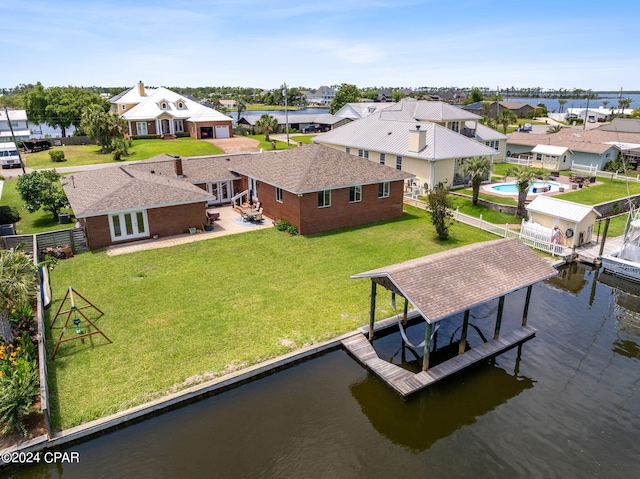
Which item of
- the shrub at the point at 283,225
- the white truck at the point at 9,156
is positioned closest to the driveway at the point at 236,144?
the white truck at the point at 9,156

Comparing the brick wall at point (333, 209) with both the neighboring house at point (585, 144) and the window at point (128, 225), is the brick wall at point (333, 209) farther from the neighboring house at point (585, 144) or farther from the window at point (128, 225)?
the neighboring house at point (585, 144)

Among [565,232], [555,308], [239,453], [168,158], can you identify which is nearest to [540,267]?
[555,308]

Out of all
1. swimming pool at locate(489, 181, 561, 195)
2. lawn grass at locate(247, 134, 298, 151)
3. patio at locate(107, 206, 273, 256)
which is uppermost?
lawn grass at locate(247, 134, 298, 151)

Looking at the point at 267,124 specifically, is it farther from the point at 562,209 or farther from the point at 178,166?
the point at 562,209

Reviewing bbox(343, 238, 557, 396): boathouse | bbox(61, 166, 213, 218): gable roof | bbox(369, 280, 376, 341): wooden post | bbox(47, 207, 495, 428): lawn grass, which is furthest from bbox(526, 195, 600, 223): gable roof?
bbox(61, 166, 213, 218): gable roof

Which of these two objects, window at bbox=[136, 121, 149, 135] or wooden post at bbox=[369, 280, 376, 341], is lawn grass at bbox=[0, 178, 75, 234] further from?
window at bbox=[136, 121, 149, 135]

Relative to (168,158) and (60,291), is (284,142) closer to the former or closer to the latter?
(168,158)
